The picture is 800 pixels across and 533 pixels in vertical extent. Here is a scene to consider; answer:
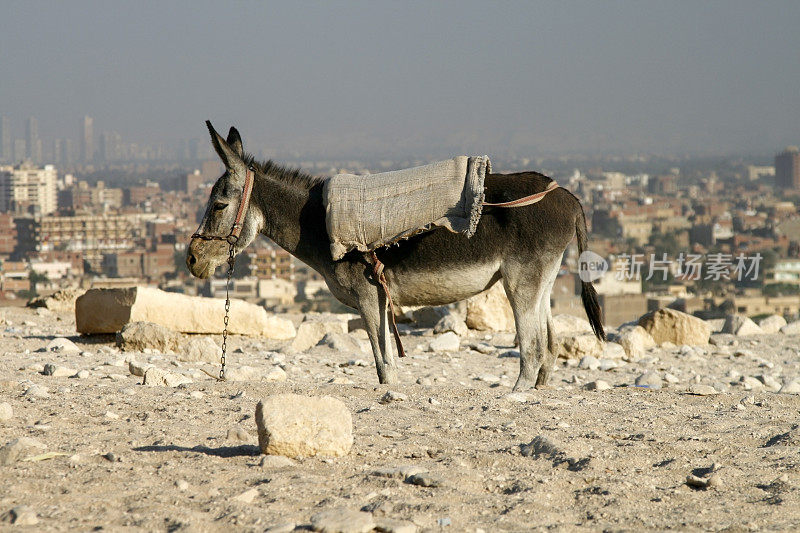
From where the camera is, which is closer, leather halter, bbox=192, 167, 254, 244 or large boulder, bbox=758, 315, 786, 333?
leather halter, bbox=192, 167, 254, 244

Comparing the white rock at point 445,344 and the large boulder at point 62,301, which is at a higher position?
the white rock at point 445,344

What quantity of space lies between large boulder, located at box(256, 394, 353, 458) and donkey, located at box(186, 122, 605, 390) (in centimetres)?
259

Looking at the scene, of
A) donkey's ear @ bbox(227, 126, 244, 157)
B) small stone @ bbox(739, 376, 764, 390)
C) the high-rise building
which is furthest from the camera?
the high-rise building

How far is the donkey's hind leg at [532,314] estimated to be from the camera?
8.13 m

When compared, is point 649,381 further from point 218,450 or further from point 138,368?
point 218,450

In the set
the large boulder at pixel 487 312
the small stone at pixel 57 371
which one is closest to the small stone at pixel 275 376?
the small stone at pixel 57 371

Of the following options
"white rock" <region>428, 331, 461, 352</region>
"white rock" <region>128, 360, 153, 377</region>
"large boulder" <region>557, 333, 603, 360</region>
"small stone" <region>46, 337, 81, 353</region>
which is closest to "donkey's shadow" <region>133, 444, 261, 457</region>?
"white rock" <region>128, 360, 153, 377</region>

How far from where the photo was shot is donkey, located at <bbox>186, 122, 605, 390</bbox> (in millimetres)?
8062

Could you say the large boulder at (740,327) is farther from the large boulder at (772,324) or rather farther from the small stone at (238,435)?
the small stone at (238,435)

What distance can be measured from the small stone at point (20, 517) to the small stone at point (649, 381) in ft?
21.2

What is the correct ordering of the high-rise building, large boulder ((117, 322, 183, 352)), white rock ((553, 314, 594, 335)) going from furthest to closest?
the high-rise building
white rock ((553, 314, 594, 335))
large boulder ((117, 322, 183, 352))

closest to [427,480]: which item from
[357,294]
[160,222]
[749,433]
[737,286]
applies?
[749,433]

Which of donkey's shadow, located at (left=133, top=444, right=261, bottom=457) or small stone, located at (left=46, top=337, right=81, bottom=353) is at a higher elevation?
donkey's shadow, located at (left=133, top=444, right=261, bottom=457)

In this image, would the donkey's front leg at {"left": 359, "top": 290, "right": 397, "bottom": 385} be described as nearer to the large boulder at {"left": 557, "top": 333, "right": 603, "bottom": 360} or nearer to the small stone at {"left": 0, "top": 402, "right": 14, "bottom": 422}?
the small stone at {"left": 0, "top": 402, "right": 14, "bottom": 422}
